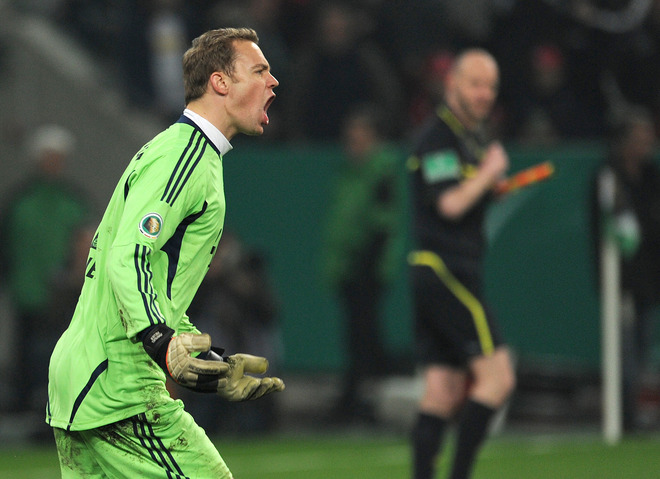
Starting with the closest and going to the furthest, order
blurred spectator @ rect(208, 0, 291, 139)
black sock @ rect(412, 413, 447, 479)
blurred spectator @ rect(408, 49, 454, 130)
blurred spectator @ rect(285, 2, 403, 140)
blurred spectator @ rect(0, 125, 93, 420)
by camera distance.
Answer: black sock @ rect(412, 413, 447, 479) < blurred spectator @ rect(0, 125, 93, 420) < blurred spectator @ rect(285, 2, 403, 140) < blurred spectator @ rect(408, 49, 454, 130) < blurred spectator @ rect(208, 0, 291, 139)

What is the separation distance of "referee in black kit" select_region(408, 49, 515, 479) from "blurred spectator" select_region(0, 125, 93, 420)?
182 inches

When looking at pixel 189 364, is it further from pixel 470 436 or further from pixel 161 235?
pixel 470 436

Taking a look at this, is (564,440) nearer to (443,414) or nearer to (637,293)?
(637,293)

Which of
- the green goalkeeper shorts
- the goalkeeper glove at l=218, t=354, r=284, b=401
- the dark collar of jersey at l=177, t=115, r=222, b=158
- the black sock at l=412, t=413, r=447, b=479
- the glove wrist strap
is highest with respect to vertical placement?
the dark collar of jersey at l=177, t=115, r=222, b=158

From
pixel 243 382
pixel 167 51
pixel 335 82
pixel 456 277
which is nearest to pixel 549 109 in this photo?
pixel 335 82

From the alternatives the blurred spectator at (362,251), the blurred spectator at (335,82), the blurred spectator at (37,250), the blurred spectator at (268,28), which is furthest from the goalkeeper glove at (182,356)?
the blurred spectator at (268,28)

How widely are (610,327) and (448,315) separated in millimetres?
3995

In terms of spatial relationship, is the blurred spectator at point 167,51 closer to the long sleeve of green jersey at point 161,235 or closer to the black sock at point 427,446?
the black sock at point 427,446

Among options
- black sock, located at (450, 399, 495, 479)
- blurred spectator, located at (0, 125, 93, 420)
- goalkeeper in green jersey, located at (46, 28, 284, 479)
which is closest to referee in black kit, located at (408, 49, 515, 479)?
black sock, located at (450, 399, 495, 479)

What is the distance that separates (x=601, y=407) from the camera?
11328 mm

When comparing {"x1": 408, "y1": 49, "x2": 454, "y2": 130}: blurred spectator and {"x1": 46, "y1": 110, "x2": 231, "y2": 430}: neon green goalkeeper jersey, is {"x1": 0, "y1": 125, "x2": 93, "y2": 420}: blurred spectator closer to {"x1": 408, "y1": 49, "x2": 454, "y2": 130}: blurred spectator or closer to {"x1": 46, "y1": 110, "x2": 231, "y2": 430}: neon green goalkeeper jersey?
{"x1": 408, "y1": 49, "x2": 454, "y2": 130}: blurred spectator

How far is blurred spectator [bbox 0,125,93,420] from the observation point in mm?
10781

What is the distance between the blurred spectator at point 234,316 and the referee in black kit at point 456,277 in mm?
3710

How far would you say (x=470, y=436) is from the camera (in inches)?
264
